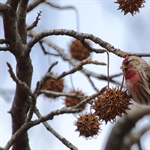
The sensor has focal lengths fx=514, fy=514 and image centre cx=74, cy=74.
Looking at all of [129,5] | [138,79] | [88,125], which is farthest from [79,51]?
[129,5]

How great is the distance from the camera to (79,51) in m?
5.38

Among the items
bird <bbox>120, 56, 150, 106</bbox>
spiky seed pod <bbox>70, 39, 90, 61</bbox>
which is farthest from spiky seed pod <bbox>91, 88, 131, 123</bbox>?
spiky seed pod <bbox>70, 39, 90, 61</bbox>

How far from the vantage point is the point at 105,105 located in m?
2.97

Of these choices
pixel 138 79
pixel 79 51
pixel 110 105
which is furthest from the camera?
pixel 79 51

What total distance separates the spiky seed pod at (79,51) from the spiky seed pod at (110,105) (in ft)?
7.59

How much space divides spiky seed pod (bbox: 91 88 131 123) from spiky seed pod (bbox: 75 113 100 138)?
0.87ft

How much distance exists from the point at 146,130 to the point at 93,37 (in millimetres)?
2569

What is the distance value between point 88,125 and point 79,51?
7.13 feet

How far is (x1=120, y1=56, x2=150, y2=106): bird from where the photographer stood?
10.9 ft

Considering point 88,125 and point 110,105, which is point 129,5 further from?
point 88,125

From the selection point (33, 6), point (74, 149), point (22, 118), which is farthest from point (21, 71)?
point (33, 6)

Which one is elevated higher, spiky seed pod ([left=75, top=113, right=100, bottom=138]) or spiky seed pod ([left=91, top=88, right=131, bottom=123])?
spiky seed pod ([left=91, top=88, right=131, bottom=123])

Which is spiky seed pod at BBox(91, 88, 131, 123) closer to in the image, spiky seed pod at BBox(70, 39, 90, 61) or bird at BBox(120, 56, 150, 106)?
bird at BBox(120, 56, 150, 106)

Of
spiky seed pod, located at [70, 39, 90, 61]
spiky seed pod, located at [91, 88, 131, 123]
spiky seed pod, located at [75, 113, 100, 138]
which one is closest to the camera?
spiky seed pod, located at [91, 88, 131, 123]
